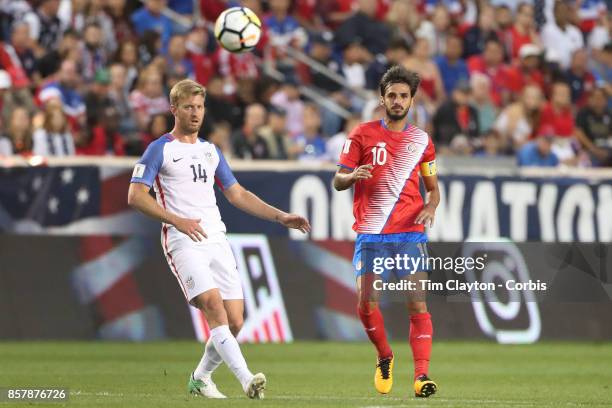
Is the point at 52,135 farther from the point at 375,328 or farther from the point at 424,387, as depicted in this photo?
the point at 424,387

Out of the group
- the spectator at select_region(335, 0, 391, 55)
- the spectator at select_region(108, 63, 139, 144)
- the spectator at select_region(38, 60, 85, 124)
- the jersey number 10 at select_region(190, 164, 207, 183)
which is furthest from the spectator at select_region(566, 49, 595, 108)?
the jersey number 10 at select_region(190, 164, 207, 183)

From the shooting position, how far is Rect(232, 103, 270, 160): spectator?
20.0 meters

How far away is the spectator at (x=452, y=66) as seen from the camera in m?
24.6

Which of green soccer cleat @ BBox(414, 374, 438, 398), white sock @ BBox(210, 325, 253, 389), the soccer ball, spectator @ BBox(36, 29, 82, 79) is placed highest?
the soccer ball

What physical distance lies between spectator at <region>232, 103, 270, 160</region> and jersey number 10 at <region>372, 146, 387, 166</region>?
349 inches

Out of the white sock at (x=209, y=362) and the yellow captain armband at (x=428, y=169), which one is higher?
the yellow captain armband at (x=428, y=169)

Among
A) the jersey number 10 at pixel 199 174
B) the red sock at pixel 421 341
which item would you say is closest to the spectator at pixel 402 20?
the red sock at pixel 421 341

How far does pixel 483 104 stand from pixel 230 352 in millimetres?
13707

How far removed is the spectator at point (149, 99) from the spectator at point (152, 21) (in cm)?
219

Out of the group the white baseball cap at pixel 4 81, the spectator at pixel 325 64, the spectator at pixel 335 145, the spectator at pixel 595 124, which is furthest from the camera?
the spectator at pixel 325 64

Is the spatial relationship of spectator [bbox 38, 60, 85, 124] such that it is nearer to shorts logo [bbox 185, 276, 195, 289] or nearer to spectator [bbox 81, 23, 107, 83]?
spectator [bbox 81, 23, 107, 83]

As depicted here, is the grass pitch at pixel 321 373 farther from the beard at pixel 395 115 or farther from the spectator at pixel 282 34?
the spectator at pixel 282 34

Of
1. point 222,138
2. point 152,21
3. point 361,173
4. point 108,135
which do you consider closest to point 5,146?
point 108,135

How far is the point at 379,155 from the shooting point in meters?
11.1
